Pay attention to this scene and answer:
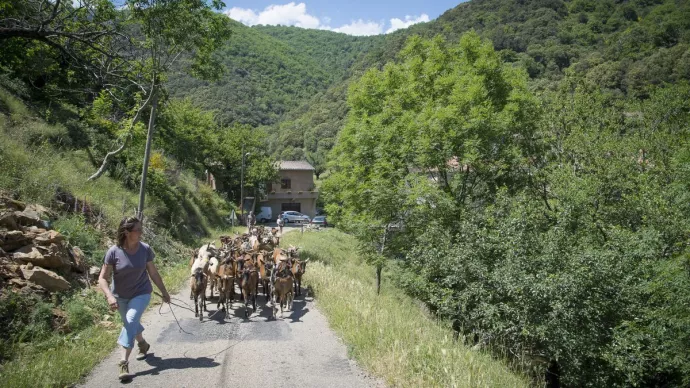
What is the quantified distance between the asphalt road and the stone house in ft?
148

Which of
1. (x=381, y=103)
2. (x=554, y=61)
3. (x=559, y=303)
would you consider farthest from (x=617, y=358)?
(x=554, y=61)

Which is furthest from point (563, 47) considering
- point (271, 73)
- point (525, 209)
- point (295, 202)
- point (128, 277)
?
point (271, 73)

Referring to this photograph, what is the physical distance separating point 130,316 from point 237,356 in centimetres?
192

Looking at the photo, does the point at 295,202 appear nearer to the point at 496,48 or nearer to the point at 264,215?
the point at 264,215

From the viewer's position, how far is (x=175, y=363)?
20.3ft

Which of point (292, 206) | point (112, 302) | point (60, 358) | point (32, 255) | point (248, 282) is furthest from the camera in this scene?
point (292, 206)

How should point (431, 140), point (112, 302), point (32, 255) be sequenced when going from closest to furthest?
1. point (112, 302)
2. point (32, 255)
3. point (431, 140)

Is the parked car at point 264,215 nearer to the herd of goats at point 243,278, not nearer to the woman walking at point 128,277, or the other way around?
the herd of goats at point 243,278

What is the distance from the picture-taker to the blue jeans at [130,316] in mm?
5449

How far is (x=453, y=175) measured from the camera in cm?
1677

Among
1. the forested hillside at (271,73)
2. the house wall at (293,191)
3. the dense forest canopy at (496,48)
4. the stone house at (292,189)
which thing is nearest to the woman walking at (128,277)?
the dense forest canopy at (496,48)

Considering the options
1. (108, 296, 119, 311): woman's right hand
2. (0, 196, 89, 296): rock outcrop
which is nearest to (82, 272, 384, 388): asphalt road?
(108, 296, 119, 311): woman's right hand

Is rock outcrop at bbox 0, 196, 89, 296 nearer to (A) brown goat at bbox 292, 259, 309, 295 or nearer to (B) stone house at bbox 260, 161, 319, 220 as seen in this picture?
(A) brown goat at bbox 292, 259, 309, 295

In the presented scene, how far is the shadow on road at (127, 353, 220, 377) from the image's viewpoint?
19.5 ft
